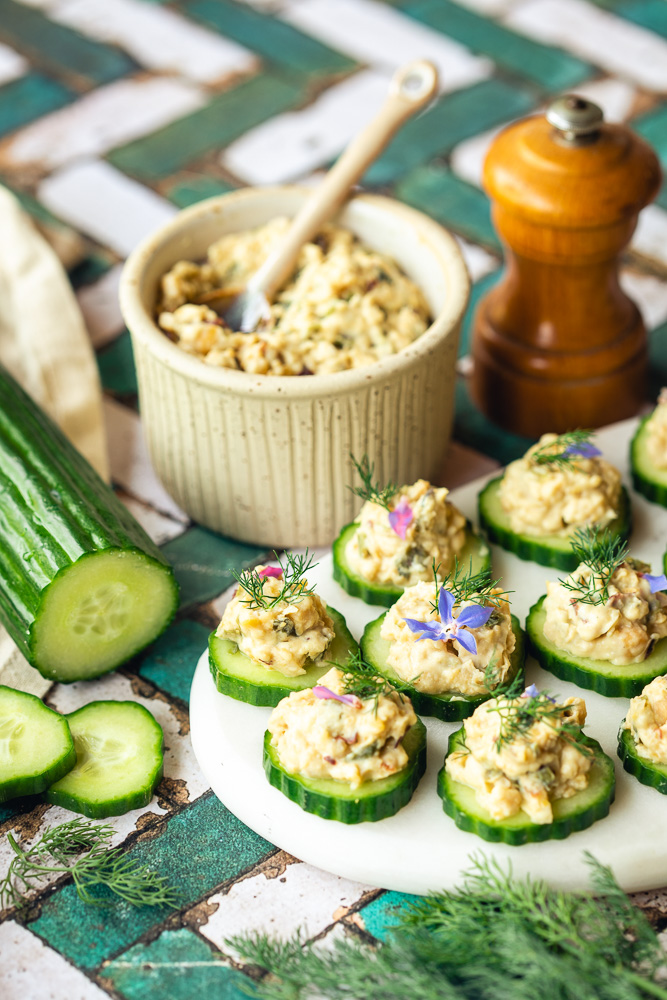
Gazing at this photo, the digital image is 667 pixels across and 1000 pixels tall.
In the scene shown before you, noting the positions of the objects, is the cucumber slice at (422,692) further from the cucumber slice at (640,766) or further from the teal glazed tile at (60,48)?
the teal glazed tile at (60,48)

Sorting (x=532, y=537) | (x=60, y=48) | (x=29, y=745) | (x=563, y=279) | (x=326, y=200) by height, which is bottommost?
(x=29, y=745)

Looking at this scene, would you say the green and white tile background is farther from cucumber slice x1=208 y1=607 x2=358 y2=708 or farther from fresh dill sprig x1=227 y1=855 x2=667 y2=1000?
fresh dill sprig x1=227 y1=855 x2=667 y2=1000

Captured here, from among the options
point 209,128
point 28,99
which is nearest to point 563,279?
point 209,128

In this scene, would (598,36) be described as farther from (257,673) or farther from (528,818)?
(528,818)

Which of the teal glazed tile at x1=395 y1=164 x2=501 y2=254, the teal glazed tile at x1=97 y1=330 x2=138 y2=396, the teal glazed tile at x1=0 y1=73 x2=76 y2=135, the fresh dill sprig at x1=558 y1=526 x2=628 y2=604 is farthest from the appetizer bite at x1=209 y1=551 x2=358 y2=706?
the teal glazed tile at x1=0 y1=73 x2=76 y2=135

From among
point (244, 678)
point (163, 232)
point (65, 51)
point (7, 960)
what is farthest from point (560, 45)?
point (7, 960)

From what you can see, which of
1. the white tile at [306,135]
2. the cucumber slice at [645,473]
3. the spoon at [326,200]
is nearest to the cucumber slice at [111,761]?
the spoon at [326,200]
